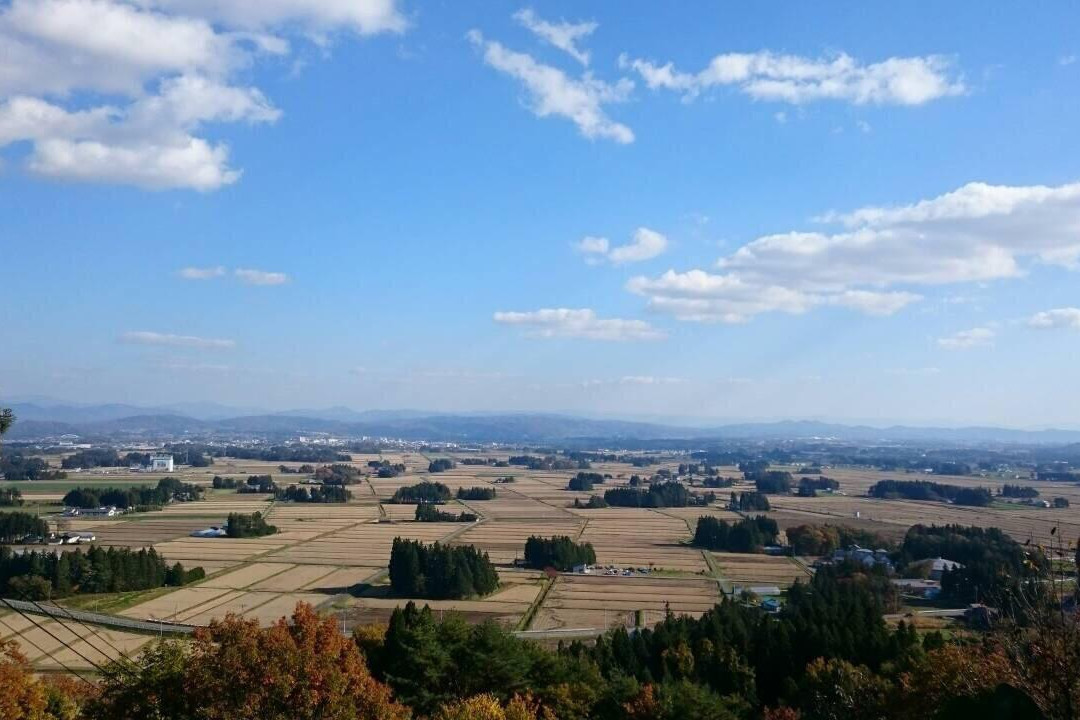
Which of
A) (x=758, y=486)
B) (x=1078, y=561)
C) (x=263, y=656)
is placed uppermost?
(x=1078, y=561)

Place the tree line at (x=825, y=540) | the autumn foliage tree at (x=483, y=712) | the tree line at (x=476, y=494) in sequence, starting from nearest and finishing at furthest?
1. the autumn foliage tree at (x=483, y=712)
2. the tree line at (x=825, y=540)
3. the tree line at (x=476, y=494)

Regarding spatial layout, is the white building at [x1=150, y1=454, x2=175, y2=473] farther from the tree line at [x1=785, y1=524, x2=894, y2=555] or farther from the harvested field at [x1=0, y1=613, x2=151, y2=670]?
the tree line at [x1=785, y1=524, x2=894, y2=555]

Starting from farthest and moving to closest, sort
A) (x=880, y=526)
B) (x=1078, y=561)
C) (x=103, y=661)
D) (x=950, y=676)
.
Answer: (x=880, y=526) < (x=103, y=661) < (x=950, y=676) < (x=1078, y=561)

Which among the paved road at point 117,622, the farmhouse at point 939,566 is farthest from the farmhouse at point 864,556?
the paved road at point 117,622

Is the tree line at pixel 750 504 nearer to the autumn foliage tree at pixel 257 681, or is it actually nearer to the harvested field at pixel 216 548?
the harvested field at pixel 216 548

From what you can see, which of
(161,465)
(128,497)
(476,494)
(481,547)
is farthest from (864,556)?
(161,465)

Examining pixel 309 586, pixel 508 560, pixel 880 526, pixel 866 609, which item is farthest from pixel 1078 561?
pixel 880 526

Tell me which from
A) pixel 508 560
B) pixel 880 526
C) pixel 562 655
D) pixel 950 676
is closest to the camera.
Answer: pixel 950 676

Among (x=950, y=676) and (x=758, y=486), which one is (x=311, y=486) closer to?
(x=758, y=486)

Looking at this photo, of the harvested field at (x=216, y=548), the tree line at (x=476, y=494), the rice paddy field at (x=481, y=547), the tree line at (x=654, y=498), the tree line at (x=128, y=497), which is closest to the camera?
the rice paddy field at (x=481, y=547)
